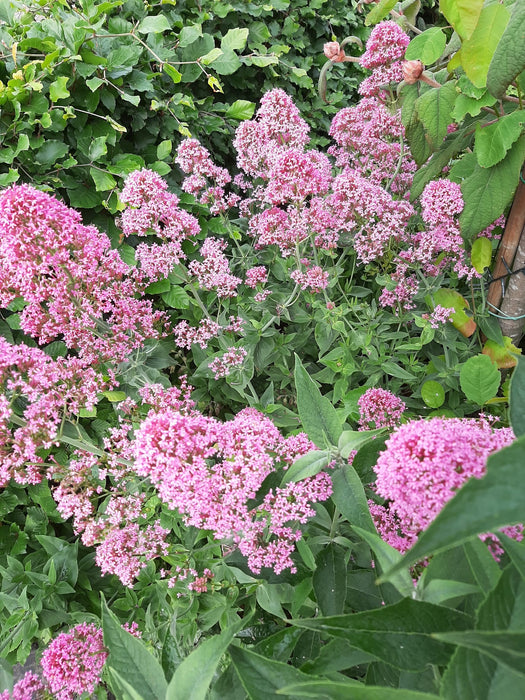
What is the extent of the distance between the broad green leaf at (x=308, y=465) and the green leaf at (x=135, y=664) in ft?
1.11

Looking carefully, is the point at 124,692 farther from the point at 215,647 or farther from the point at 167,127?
the point at 167,127

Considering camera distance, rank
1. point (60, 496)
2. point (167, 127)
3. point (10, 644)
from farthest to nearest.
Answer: point (167, 127), point (10, 644), point (60, 496)

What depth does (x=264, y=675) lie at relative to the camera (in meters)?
0.54

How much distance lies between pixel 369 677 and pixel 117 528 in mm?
634

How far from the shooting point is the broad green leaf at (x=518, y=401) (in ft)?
1.82

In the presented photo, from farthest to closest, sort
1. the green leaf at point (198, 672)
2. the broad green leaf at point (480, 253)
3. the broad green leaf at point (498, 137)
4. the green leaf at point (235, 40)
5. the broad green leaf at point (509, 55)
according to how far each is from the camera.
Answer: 1. the green leaf at point (235, 40)
2. the broad green leaf at point (480, 253)
3. the broad green leaf at point (498, 137)
4. the broad green leaf at point (509, 55)
5. the green leaf at point (198, 672)

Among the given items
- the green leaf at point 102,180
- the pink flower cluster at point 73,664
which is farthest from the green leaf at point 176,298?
the pink flower cluster at point 73,664

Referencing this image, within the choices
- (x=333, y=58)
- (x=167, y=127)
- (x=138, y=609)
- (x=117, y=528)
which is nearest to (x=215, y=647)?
(x=117, y=528)

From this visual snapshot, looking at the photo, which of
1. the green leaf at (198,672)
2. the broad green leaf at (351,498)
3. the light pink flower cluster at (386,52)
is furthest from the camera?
the light pink flower cluster at (386,52)

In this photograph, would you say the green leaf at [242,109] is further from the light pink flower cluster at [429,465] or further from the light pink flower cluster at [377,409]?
the light pink flower cluster at [429,465]

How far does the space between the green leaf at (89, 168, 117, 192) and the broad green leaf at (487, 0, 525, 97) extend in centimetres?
126

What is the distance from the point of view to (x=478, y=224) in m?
1.33

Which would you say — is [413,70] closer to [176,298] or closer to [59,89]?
[176,298]

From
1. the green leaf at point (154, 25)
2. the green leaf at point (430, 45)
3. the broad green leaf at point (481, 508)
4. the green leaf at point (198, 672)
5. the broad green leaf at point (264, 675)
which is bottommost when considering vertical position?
the green leaf at point (198, 672)
